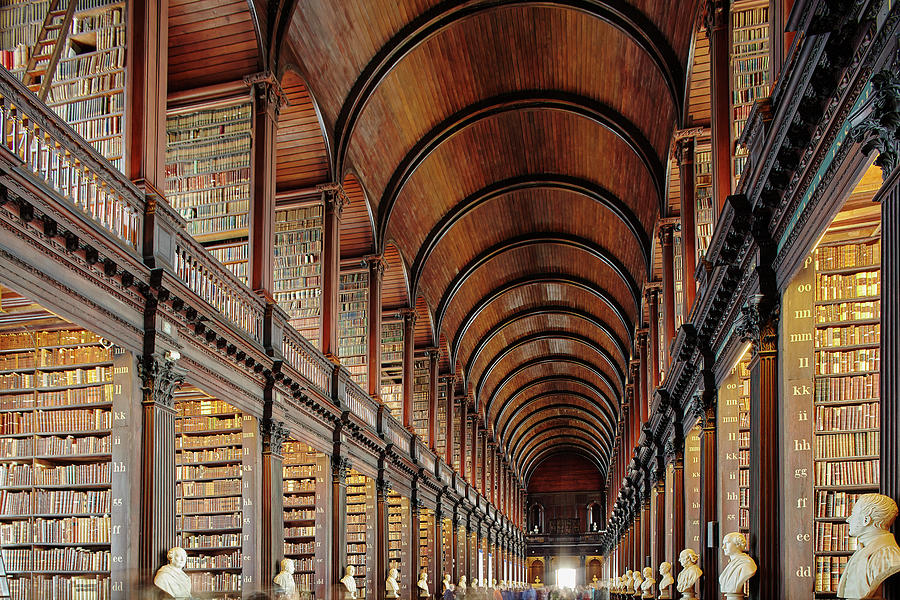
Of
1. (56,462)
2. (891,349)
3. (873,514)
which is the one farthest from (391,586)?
(891,349)

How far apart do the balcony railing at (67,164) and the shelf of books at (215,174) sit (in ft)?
11.5

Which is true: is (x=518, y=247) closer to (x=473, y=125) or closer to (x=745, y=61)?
(x=473, y=125)

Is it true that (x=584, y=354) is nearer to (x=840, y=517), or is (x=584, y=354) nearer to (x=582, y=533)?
(x=582, y=533)

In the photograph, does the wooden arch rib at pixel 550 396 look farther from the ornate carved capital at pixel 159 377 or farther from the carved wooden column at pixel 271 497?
the ornate carved capital at pixel 159 377

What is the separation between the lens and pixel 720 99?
933 cm

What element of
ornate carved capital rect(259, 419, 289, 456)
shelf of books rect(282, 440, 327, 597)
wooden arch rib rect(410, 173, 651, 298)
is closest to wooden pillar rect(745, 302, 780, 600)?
ornate carved capital rect(259, 419, 289, 456)

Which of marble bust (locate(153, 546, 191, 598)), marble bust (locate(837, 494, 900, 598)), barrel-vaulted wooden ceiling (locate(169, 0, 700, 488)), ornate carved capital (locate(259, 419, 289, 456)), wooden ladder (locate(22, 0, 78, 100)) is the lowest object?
marble bust (locate(153, 546, 191, 598))

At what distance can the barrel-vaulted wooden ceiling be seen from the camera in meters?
12.1

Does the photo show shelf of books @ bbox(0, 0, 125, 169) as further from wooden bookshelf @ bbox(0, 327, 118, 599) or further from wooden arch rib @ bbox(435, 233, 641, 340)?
wooden arch rib @ bbox(435, 233, 641, 340)

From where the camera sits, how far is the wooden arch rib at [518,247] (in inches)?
875

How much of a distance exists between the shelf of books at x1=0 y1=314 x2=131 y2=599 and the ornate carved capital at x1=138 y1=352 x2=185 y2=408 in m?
0.74

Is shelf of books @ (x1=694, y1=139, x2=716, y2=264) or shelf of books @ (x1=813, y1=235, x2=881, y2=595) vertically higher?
shelf of books @ (x1=694, y1=139, x2=716, y2=264)

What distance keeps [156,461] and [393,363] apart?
12175mm

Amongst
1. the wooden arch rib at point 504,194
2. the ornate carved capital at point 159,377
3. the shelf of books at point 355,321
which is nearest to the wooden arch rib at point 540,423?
the wooden arch rib at point 504,194
